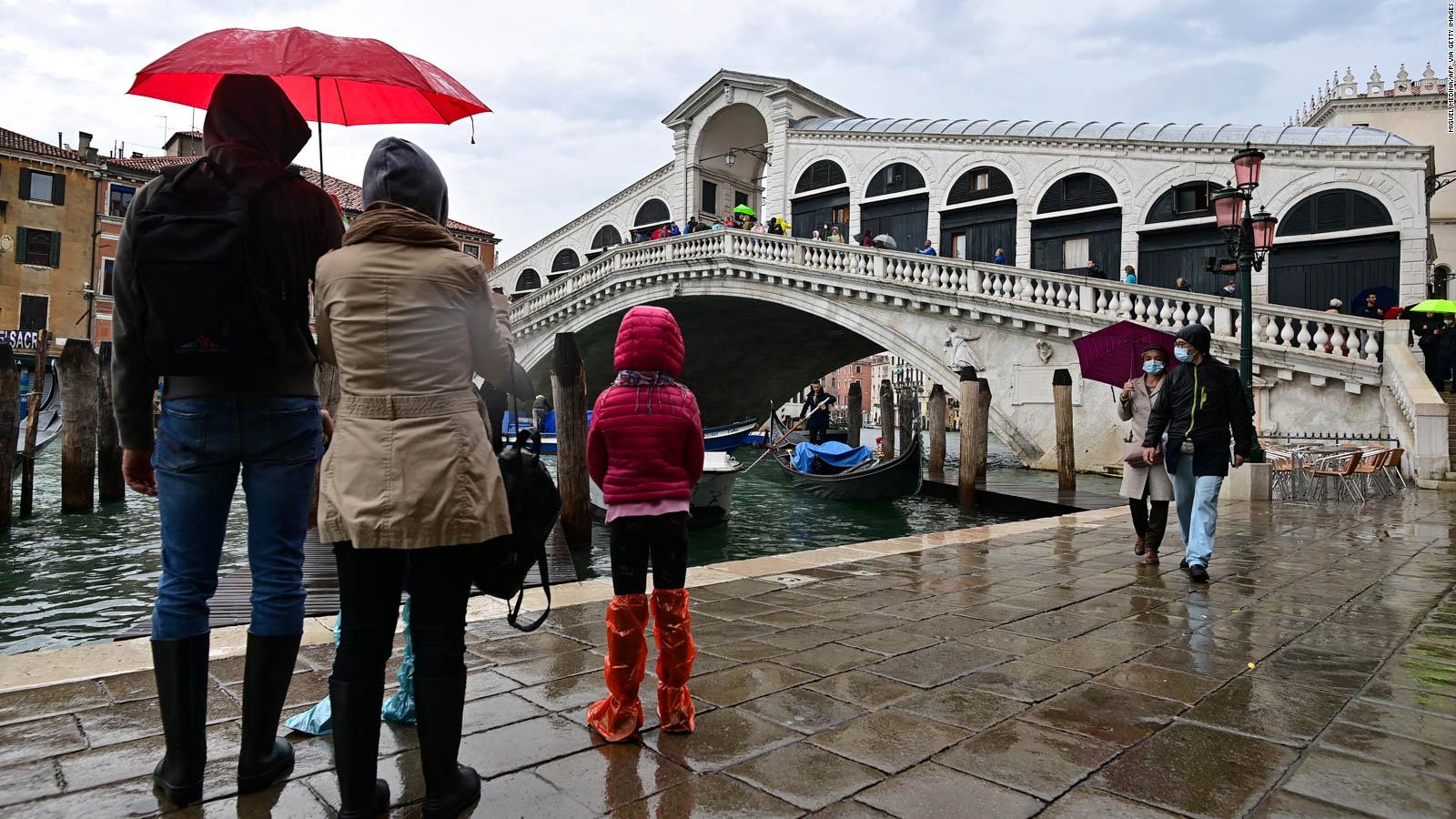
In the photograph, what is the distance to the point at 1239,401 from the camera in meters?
4.88

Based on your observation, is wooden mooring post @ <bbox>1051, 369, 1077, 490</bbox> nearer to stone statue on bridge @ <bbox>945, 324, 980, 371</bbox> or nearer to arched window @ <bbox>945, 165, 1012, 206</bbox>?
stone statue on bridge @ <bbox>945, 324, 980, 371</bbox>

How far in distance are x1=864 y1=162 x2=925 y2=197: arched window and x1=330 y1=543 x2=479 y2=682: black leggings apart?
21327mm

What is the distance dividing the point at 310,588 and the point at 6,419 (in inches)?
224

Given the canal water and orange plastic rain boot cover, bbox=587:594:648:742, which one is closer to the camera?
orange plastic rain boot cover, bbox=587:594:648:742

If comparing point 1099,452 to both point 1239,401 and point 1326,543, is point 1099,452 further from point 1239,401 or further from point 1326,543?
point 1239,401

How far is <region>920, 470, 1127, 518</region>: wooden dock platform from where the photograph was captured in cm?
986

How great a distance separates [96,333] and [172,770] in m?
34.4

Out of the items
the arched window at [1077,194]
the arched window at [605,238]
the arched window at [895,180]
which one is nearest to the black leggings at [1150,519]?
the arched window at [1077,194]

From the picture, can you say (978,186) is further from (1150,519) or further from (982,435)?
(1150,519)

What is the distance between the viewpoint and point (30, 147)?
2827 centimetres

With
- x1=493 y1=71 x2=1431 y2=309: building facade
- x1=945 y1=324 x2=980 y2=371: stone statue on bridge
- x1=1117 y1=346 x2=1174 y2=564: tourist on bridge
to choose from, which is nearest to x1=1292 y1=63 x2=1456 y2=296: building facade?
x1=493 y1=71 x2=1431 y2=309: building facade

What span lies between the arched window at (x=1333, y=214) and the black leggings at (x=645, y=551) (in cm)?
1831

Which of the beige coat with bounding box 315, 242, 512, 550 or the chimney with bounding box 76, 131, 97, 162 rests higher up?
the chimney with bounding box 76, 131, 97, 162

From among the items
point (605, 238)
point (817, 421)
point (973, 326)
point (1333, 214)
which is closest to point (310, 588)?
point (973, 326)
